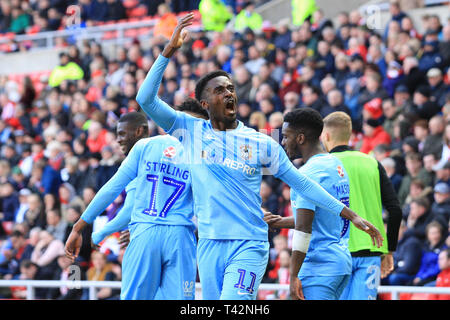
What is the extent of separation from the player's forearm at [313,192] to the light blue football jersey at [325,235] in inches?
18.9

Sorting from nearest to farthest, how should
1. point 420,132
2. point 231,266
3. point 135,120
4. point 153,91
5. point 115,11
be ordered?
point 153,91
point 231,266
point 135,120
point 420,132
point 115,11

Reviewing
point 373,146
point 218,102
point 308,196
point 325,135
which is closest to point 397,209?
point 325,135

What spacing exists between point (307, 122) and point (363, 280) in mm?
1476

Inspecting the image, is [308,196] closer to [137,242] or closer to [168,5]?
[137,242]

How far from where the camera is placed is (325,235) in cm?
654

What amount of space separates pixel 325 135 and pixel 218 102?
5.54 feet

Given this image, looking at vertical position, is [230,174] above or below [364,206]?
above

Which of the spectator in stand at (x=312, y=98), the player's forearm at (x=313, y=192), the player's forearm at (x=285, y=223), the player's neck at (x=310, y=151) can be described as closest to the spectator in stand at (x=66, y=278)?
the spectator in stand at (x=312, y=98)

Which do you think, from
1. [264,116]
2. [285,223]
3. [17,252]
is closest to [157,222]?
[285,223]

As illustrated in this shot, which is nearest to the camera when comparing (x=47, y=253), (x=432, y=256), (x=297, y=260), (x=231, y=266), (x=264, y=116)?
(x=231, y=266)

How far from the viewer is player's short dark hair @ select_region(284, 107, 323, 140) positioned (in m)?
6.66

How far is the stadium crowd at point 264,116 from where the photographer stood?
10.8 m

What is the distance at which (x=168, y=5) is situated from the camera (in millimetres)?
20047

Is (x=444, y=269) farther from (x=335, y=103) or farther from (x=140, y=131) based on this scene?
(x=140, y=131)
